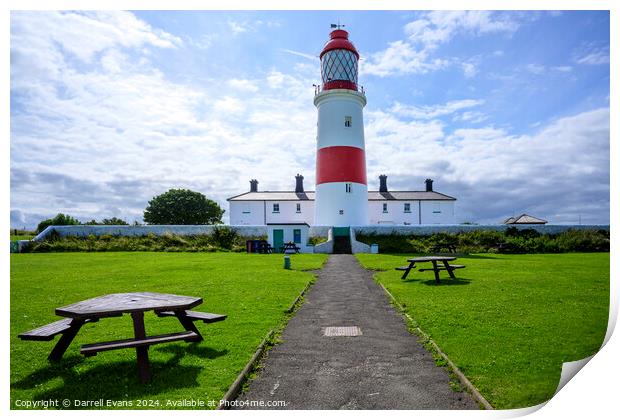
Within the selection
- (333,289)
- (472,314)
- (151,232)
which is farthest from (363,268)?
(151,232)

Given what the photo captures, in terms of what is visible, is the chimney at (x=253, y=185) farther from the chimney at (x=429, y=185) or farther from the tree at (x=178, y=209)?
the chimney at (x=429, y=185)

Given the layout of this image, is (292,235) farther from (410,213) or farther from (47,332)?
(47,332)

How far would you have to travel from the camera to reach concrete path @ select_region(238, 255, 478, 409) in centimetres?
437

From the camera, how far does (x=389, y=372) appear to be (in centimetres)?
508

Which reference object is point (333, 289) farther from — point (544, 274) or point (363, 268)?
point (544, 274)

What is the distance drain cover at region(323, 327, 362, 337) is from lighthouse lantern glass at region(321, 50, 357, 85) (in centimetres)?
2470

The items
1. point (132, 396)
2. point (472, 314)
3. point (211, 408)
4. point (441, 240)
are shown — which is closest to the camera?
point (211, 408)

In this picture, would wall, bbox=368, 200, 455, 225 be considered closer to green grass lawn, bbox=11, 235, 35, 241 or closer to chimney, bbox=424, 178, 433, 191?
chimney, bbox=424, 178, 433, 191

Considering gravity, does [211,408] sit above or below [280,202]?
below

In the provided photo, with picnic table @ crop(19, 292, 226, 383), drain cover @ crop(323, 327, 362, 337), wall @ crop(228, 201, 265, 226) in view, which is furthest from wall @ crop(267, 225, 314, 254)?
picnic table @ crop(19, 292, 226, 383)

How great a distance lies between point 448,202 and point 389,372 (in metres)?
40.3

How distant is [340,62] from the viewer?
2906 cm

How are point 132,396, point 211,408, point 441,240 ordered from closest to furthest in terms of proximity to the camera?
point 211,408, point 132,396, point 441,240

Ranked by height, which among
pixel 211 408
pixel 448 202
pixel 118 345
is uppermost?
pixel 448 202
